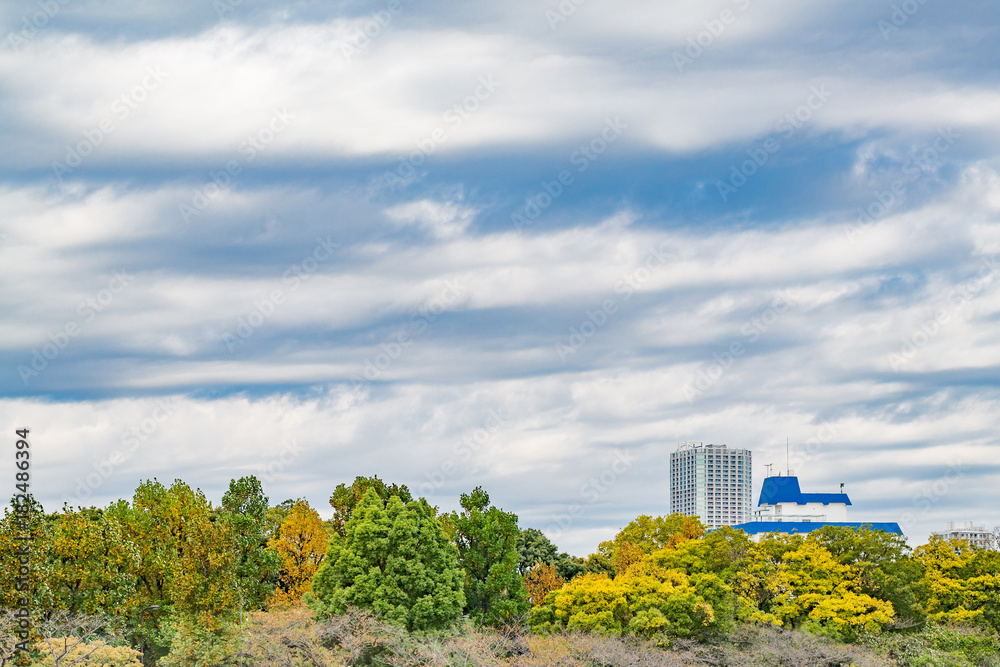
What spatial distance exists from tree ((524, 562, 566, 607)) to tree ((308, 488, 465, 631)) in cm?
1342

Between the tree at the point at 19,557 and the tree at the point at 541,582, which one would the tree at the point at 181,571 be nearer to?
the tree at the point at 19,557

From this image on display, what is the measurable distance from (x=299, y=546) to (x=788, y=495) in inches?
2691

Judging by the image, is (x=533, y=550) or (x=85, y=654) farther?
(x=533, y=550)

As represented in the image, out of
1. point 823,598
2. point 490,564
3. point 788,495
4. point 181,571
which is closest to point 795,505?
point 788,495

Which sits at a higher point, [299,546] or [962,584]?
[299,546]

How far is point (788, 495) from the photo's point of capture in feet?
350

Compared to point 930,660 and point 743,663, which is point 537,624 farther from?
point 930,660

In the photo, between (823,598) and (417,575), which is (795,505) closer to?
(823,598)

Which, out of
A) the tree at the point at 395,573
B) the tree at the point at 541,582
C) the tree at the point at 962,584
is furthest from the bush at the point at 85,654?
the tree at the point at 962,584

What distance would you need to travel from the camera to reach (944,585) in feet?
169

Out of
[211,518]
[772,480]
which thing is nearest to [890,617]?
[211,518]

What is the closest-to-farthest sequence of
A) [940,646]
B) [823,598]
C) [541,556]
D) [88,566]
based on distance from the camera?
[88,566] → [940,646] → [823,598] → [541,556]

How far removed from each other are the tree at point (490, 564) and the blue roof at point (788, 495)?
6478 cm

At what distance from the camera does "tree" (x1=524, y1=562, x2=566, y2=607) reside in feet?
182
